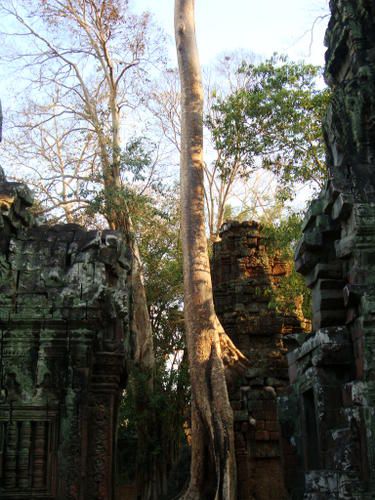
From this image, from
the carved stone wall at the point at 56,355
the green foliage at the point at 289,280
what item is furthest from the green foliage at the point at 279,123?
the carved stone wall at the point at 56,355

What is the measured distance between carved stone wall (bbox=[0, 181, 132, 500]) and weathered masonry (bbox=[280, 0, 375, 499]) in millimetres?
1642

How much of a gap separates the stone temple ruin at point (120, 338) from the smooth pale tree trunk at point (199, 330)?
2.36 m

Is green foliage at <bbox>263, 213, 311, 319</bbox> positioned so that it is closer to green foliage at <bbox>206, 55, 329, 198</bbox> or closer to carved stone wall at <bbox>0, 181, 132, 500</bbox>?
green foliage at <bbox>206, 55, 329, 198</bbox>

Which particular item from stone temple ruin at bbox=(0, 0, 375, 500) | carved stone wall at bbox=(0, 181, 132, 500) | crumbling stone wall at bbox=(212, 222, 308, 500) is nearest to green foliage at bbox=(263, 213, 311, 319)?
crumbling stone wall at bbox=(212, 222, 308, 500)

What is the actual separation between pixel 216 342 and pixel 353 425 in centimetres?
489

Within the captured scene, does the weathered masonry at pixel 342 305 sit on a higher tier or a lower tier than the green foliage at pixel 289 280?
lower

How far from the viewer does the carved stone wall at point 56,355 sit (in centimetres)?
489

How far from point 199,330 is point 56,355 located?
4651 mm

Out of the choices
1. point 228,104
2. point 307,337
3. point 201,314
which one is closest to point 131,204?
point 228,104

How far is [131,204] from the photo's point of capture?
14.5m

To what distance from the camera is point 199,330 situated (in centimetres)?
960

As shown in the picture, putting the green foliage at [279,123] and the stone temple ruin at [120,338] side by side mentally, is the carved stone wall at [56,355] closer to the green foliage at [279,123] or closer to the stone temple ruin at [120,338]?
the stone temple ruin at [120,338]

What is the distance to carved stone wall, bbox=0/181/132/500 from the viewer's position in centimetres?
489

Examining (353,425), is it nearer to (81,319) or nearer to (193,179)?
(81,319)
